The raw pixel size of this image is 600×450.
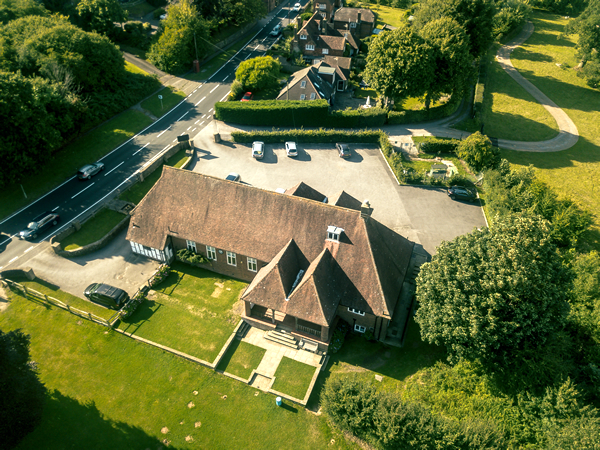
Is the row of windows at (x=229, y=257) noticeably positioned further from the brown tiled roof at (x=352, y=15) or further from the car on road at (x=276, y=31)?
the brown tiled roof at (x=352, y=15)

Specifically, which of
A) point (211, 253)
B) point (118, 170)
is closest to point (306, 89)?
point (118, 170)

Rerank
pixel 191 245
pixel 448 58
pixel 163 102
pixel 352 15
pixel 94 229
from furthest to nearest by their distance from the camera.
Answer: pixel 352 15 → pixel 163 102 → pixel 448 58 → pixel 94 229 → pixel 191 245

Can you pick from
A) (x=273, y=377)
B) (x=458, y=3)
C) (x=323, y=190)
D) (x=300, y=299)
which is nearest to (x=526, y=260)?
(x=300, y=299)

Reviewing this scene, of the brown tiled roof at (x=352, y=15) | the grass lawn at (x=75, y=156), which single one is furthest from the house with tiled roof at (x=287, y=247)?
the brown tiled roof at (x=352, y=15)

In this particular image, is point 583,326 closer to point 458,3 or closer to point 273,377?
point 273,377

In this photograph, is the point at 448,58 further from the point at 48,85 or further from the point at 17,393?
the point at 17,393
